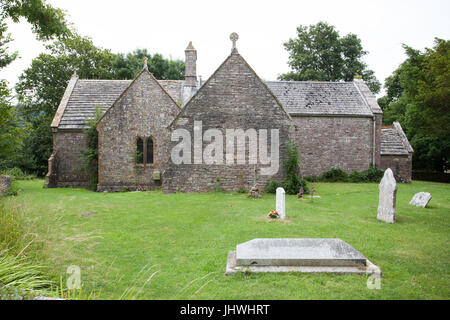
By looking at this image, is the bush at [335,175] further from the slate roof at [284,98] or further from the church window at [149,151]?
Result: the church window at [149,151]

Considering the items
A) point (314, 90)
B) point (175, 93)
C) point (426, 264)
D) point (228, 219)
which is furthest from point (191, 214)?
point (314, 90)

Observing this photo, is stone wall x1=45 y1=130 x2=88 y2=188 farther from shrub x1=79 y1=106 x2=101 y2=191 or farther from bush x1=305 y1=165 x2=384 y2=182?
bush x1=305 y1=165 x2=384 y2=182

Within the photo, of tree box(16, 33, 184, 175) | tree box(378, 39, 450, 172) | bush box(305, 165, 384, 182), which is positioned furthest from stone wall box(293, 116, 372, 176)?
tree box(16, 33, 184, 175)

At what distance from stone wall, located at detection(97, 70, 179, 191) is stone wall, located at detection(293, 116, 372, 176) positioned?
11737 mm

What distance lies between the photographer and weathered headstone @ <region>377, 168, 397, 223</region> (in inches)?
406

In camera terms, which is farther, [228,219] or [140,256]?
[228,219]

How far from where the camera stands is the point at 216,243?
7859 millimetres

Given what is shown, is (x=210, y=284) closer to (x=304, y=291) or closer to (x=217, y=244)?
(x=304, y=291)

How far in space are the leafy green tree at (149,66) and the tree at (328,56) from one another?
16.2 m

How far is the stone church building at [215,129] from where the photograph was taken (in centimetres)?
1731

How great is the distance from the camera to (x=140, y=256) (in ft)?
22.6

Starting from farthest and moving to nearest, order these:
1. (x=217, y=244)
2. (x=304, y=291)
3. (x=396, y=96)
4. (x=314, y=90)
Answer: (x=396, y=96) < (x=314, y=90) < (x=217, y=244) < (x=304, y=291)

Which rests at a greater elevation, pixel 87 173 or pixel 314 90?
pixel 314 90
